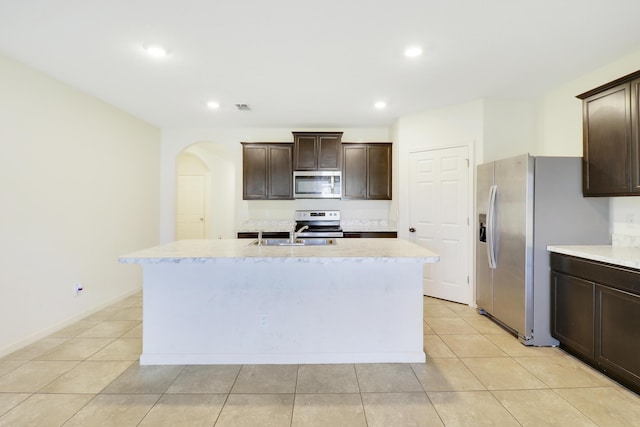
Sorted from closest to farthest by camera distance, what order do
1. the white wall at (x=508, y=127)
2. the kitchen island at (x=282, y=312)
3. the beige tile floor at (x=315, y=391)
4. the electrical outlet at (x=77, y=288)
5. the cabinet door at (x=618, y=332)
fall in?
the beige tile floor at (x=315, y=391)
the cabinet door at (x=618, y=332)
the kitchen island at (x=282, y=312)
the electrical outlet at (x=77, y=288)
the white wall at (x=508, y=127)

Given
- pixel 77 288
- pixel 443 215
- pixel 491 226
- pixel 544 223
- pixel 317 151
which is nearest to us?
pixel 544 223

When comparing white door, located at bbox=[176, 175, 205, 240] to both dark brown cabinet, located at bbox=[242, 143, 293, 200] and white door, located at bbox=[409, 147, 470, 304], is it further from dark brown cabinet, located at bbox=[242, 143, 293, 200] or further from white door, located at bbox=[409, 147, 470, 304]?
white door, located at bbox=[409, 147, 470, 304]

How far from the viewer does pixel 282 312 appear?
7.93 feet

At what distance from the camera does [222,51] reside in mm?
2588

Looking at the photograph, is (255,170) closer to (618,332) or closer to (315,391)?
(315,391)

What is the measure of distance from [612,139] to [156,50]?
3763mm

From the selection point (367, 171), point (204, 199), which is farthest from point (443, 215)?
point (204, 199)

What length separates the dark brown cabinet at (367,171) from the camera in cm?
478

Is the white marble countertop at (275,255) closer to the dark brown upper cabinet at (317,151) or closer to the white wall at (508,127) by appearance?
the white wall at (508,127)

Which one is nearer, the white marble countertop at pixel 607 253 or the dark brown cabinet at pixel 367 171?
the white marble countertop at pixel 607 253

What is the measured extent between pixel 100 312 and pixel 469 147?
4.79 m

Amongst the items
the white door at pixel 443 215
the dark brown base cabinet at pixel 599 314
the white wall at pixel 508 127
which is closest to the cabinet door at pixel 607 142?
Result: the dark brown base cabinet at pixel 599 314

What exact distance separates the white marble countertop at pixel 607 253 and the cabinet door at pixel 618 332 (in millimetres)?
206

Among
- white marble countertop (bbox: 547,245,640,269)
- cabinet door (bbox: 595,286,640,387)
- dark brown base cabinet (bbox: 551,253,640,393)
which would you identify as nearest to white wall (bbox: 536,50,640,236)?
white marble countertop (bbox: 547,245,640,269)
